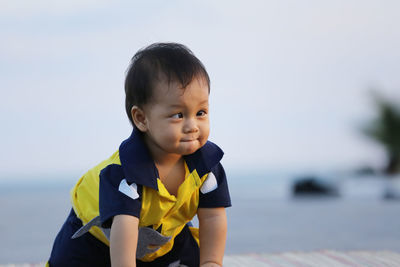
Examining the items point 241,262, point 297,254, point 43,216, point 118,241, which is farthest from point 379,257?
point 43,216

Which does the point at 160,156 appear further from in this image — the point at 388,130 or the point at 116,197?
the point at 388,130

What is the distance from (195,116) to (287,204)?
348cm

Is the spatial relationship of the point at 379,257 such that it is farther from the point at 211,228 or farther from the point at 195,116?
→ the point at 195,116

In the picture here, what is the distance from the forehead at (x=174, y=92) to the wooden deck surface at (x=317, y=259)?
731 millimetres

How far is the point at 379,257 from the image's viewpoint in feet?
5.70

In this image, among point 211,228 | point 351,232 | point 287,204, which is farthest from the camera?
point 287,204

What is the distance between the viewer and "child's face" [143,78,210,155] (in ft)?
3.64

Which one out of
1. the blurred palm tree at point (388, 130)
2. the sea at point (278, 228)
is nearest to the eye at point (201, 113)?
the sea at point (278, 228)

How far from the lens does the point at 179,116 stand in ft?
3.69

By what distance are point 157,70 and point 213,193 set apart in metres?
0.30

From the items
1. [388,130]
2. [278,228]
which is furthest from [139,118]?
[388,130]

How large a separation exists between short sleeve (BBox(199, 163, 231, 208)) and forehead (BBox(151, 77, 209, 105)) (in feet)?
0.69

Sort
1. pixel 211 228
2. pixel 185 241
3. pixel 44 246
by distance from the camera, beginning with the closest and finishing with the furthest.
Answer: pixel 211 228, pixel 185 241, pixel 44 246

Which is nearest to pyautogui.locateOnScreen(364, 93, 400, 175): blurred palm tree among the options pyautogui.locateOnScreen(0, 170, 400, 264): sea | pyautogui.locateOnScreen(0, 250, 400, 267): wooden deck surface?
pyautogui.locateOnScreen(0, 170, 400, 264): sea
